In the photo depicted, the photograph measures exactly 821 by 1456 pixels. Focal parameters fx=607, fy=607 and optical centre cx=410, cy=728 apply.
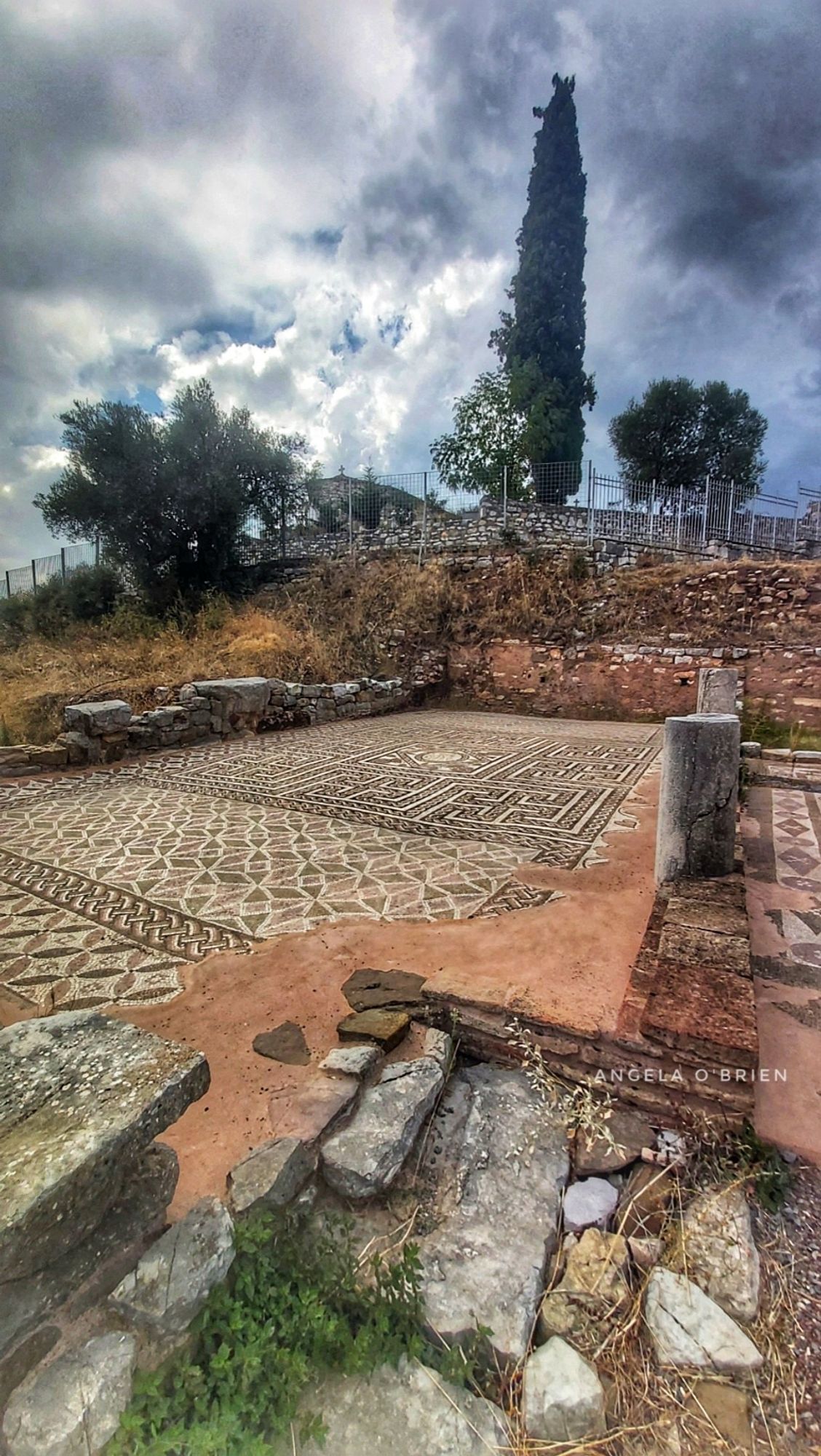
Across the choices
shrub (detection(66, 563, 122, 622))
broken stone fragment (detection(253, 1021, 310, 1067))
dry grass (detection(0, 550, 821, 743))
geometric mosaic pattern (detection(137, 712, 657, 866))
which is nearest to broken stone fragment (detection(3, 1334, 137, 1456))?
broken stone fragment (detection(253, 1021, 310, 1067))

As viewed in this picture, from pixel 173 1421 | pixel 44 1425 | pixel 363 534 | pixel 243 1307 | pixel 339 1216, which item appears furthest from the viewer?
pixel 363 534

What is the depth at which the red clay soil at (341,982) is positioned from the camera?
208cm

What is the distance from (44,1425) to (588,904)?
3.06 m

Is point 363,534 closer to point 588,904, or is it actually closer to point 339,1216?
point 588,904

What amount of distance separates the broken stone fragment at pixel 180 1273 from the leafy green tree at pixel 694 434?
2762 cm

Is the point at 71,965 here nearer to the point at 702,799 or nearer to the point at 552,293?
the point at 702,799

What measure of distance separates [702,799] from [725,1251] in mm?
2260

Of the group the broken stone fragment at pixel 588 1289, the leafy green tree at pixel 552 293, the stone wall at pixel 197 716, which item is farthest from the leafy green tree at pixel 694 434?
the broken stone fragment at pixel 588 1289

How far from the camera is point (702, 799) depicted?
139 inches

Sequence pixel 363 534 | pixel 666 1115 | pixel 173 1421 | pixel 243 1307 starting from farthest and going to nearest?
pixel 363 534, pixel 666 1115, pixel 243 1307, pixel 173 1421

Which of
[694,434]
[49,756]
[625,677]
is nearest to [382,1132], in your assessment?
[49,756]

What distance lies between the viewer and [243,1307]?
1491 mm

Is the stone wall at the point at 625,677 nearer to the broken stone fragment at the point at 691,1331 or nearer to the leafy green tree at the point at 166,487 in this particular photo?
the leafy green tree at the point at 166,487

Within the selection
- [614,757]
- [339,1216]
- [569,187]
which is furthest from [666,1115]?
[569,187]
